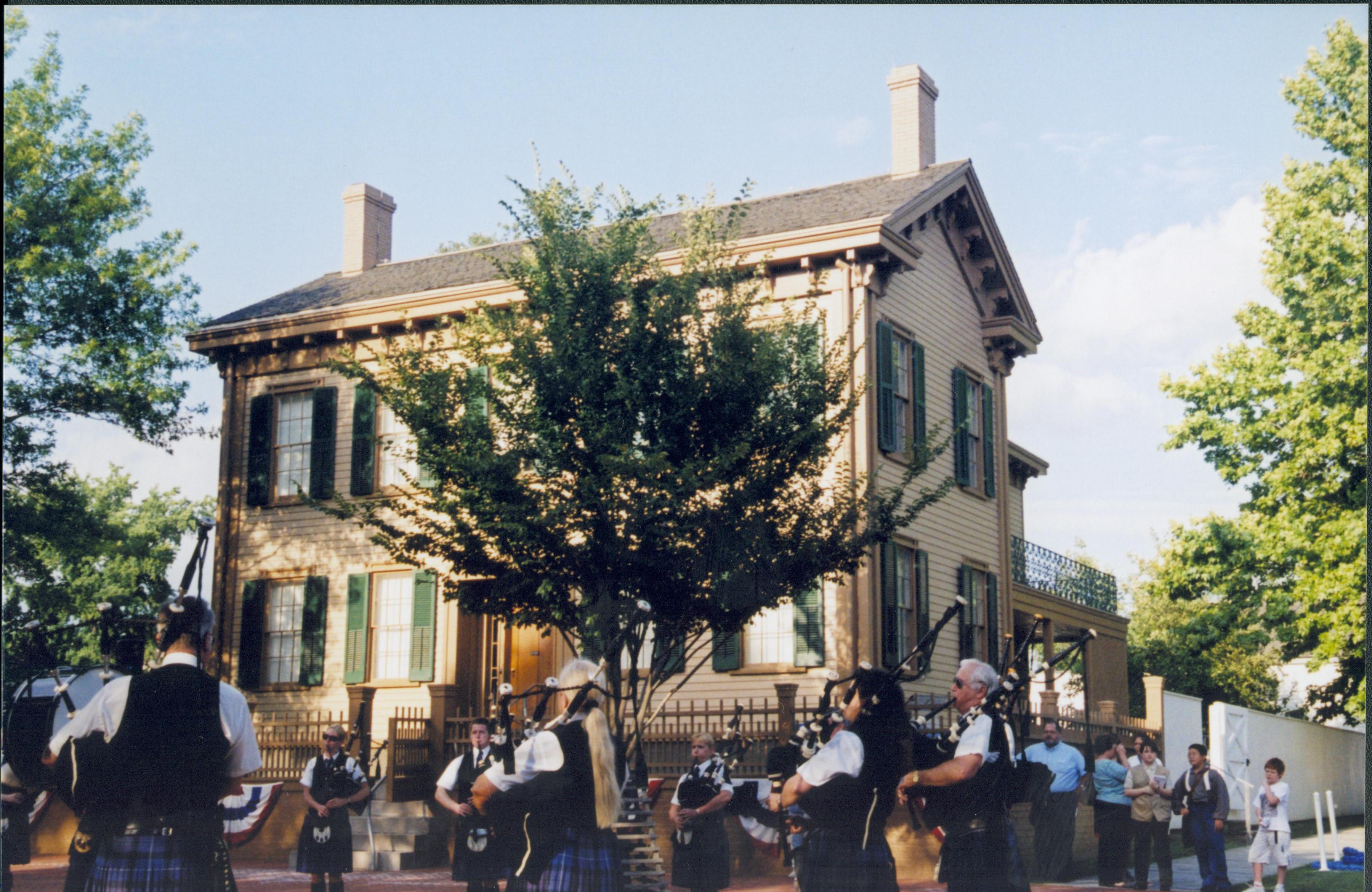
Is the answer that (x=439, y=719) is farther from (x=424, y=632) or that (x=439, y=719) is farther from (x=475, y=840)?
(x=475, y=840)

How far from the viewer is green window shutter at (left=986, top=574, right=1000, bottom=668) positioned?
20.3 m

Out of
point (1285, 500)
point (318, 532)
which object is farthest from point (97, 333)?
point (1285, 500)

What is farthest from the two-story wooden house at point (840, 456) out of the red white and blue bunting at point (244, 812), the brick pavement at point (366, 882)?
the red white and blue bunting at point (244, 812)

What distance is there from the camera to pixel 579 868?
305 inches

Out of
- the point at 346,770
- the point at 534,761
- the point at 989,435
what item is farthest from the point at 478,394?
the point at 989,435

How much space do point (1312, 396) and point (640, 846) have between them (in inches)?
397

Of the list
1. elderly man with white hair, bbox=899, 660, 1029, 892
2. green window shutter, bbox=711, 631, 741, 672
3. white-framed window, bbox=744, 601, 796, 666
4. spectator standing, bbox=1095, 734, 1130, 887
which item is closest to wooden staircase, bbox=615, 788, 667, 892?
green window shutter, bbox=711, 631, 741, 672

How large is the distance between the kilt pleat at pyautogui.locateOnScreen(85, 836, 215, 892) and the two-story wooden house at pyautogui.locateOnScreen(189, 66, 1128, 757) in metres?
9.77

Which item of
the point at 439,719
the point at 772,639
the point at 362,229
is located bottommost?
the point at 439,719

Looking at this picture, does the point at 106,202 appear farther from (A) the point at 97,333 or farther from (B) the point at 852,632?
(B) the point at 852,632

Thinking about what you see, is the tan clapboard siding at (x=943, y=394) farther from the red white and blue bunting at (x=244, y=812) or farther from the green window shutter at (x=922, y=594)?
the red white and blue bunting at (x=244, y=812)

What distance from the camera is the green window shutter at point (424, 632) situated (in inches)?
760

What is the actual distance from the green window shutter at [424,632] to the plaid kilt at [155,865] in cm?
1229

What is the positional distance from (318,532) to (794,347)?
31.8 feet
